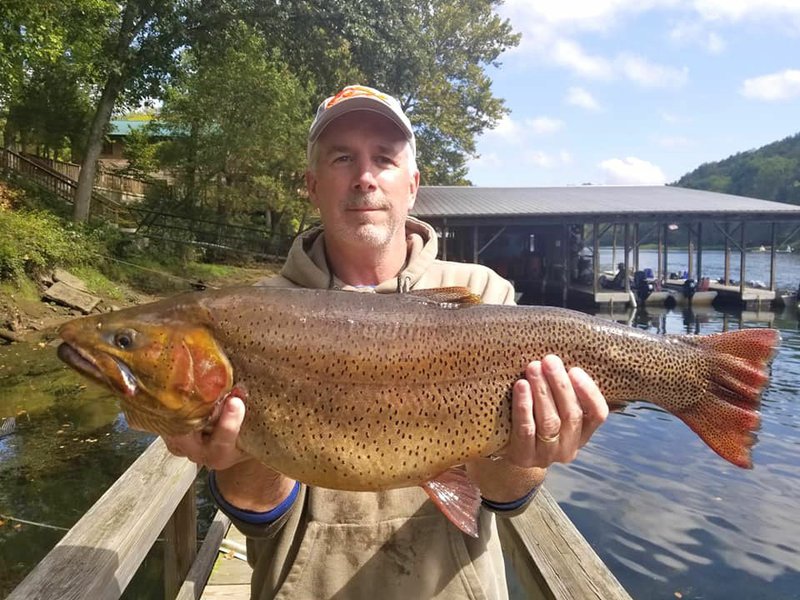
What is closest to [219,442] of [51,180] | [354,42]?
[354,42]

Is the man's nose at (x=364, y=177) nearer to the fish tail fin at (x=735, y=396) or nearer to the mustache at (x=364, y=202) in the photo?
the mustache at (x=364, y=202)

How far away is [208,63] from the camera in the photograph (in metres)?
26.7

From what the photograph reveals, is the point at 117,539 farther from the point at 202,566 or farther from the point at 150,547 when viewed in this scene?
the point at 202,566

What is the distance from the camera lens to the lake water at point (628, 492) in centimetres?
732

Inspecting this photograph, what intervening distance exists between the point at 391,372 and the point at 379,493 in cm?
69

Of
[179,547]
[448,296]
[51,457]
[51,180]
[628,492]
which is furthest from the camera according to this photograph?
[51,180]

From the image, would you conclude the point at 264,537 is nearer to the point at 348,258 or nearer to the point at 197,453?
the point at 197,453

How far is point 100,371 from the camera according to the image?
7.23 ft

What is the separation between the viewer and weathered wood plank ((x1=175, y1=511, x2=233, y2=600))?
13.5ft

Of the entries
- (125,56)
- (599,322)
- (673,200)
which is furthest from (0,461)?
(673,200)

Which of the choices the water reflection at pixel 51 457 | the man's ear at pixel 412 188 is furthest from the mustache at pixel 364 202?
the water reflection at pixel 51 457

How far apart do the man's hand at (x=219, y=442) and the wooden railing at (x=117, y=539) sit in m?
0.54

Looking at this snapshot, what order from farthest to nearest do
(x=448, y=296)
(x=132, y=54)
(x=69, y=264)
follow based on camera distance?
(x=132, y=54) < (x=69, y=264) < (x=448, y=296)

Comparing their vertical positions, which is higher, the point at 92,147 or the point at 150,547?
the point at 92,147
